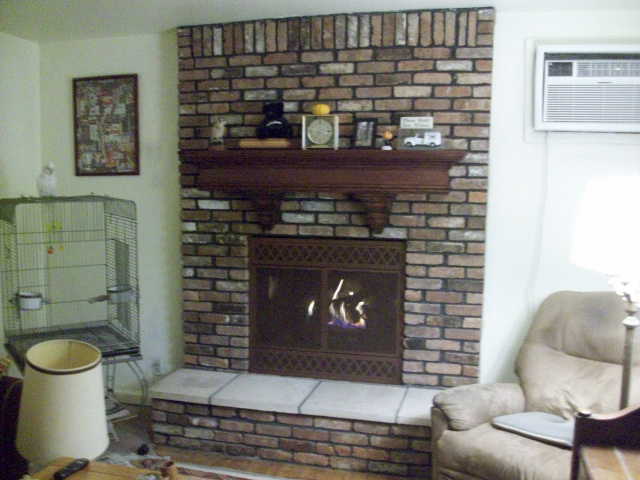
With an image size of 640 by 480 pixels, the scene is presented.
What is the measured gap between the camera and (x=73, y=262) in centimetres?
353

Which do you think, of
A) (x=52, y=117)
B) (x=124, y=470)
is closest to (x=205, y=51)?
(x=52, y=117)

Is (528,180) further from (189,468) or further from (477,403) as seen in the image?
(189,468)

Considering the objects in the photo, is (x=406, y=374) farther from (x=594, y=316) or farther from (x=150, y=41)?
(x=150, y=41)

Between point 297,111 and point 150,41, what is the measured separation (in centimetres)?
106

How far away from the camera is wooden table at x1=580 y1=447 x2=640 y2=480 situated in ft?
5.01

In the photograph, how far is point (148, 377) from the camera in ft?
11.4

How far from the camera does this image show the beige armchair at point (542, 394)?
211 cm

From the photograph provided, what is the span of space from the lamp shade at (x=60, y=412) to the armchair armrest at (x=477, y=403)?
56.2 inches

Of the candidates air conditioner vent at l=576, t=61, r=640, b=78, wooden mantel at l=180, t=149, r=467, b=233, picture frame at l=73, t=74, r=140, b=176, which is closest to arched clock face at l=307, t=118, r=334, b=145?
wooden mantel at l=180, t=149, r=467, b=233

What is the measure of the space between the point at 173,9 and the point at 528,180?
207cm

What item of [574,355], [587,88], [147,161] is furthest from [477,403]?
[147,161]

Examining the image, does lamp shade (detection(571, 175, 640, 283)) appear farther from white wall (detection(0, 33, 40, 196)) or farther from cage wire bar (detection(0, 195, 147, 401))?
A: white wall (detection(0, 33, 40, 196))

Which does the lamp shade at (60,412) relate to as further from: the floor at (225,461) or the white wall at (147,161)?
the white wall at (147,161)

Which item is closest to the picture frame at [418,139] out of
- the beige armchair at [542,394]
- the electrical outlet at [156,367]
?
the beige armchair at [542,394]
